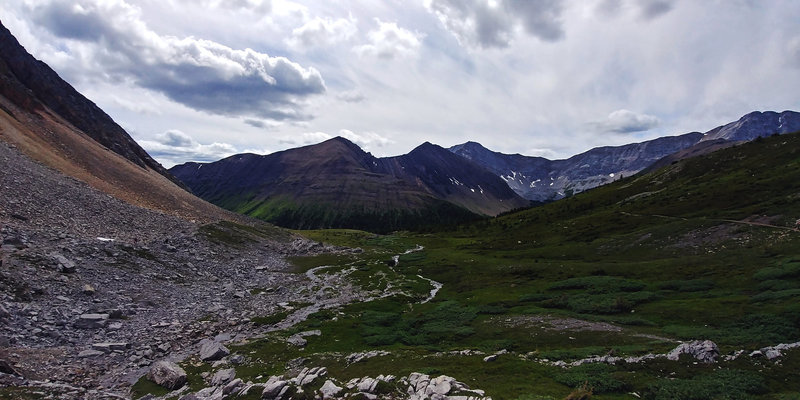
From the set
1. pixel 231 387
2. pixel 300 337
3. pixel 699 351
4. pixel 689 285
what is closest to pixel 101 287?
pixel 300 337

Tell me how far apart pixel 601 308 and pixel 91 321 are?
178 feet

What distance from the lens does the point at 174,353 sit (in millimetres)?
34438

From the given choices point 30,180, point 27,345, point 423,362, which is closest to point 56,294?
point 27,345

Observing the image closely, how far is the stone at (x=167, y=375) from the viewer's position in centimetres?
2748

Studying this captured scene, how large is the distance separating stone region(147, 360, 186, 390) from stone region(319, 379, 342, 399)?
38.7 feet

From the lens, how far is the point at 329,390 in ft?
76.7

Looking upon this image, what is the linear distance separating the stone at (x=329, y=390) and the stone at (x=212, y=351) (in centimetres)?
1487

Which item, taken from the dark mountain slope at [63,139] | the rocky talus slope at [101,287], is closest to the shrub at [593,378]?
the rocky talus slope at [101,287]

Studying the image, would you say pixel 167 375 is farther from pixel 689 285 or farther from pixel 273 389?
pixel 689 285

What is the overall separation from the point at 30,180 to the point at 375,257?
82.1m

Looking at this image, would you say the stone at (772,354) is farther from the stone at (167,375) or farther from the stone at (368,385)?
the stone at (167,375)

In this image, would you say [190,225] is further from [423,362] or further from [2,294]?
[423,362]

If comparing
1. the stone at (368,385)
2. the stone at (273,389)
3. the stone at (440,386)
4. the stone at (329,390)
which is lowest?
the stone at (273,389)

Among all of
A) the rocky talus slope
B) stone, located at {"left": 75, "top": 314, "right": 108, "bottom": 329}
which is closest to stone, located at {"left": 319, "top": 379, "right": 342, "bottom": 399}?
the rocky talus slope
